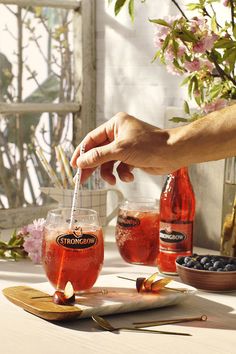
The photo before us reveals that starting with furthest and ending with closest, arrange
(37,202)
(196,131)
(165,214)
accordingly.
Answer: (37,202) → (165,214) → (196,131)

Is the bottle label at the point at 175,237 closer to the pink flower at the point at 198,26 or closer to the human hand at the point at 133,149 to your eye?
the human hand at the point at 133,149

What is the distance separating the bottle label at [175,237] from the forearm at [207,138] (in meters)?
0.30

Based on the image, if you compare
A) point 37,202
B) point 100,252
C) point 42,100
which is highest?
point 42,100

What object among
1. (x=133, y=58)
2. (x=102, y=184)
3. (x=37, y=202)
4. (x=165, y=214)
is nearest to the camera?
(x=165, y=214)

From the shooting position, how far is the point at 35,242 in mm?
2111

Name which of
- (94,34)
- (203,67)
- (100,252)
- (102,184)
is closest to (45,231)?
(100,252)

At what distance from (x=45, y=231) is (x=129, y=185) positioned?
4.29 ft

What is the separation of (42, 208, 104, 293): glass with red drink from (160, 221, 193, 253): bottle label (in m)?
0.33

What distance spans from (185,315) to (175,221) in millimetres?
401

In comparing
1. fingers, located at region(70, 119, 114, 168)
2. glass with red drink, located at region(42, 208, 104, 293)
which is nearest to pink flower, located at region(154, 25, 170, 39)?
fingers, located at region(70, 119, 114, 168)

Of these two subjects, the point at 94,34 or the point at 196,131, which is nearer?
the point at 196,131

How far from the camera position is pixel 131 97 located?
9.80 ft

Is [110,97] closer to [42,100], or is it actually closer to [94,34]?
[94,34]

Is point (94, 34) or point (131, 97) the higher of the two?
point (94, 34)
